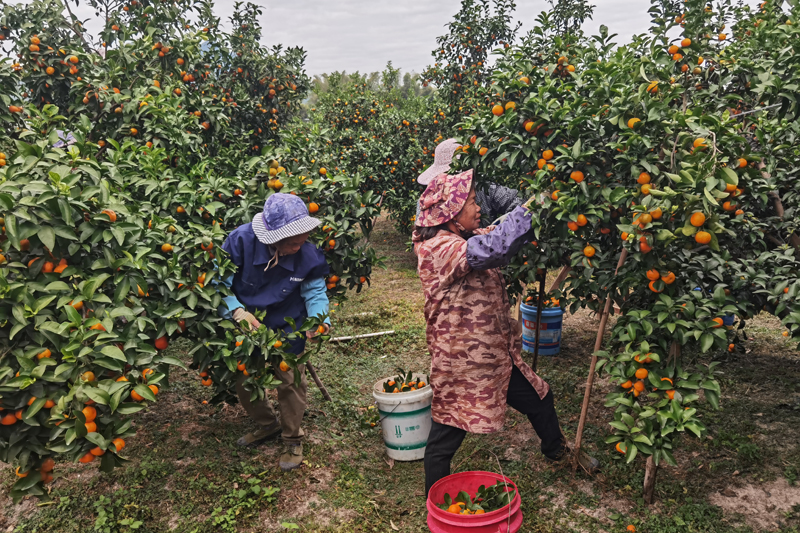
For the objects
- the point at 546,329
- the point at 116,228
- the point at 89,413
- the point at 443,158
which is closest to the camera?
the point at 89,413

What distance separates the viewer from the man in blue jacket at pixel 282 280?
303 cm

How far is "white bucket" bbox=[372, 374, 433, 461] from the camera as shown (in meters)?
3.38

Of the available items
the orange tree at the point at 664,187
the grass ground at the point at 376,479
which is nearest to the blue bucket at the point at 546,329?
the grass ground at the point at 376,479

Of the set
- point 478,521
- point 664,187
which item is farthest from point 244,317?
point 664,187

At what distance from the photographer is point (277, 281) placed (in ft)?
10.7

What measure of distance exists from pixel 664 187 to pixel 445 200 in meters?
1.01

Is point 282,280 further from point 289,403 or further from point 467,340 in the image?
point 467,340

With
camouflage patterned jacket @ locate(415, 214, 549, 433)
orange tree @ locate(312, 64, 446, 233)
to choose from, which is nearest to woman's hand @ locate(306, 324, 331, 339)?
camouflage patterned jacket @ locate(415, 214, 549, 433)

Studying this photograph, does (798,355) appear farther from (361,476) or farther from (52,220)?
(52,220)

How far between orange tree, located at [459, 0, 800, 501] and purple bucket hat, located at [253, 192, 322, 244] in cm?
101

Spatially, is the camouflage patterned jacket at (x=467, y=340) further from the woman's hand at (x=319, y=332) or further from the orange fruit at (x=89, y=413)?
the orange fruit at (x=89, y=413)

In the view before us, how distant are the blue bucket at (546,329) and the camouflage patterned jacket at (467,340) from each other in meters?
2.32

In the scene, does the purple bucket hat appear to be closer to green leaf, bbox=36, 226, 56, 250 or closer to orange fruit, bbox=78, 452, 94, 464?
green leaf, bbox=36, 226, 56, 250

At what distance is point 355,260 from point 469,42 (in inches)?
236
